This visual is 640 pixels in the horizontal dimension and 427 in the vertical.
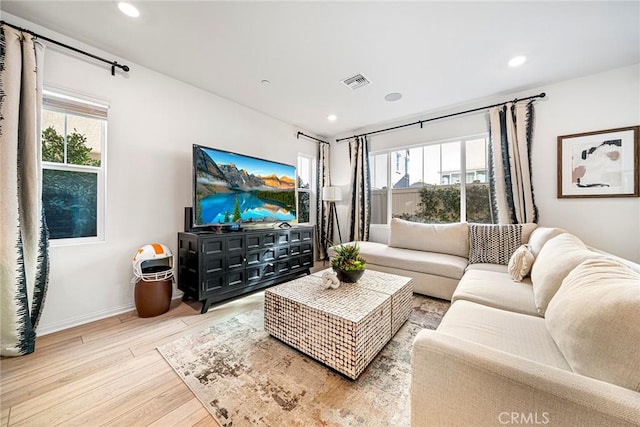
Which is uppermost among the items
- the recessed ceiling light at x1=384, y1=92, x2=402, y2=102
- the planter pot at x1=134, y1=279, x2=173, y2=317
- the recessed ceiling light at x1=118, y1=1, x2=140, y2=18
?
the recessed ceiling light at x1=384, y1=92, x2=402, y2=102

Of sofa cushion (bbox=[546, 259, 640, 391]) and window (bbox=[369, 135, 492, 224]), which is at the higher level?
window (bbox=[369, 135, 492, 224])

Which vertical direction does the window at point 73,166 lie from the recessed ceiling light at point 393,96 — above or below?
below

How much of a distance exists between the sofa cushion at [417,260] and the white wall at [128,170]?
2.55 m

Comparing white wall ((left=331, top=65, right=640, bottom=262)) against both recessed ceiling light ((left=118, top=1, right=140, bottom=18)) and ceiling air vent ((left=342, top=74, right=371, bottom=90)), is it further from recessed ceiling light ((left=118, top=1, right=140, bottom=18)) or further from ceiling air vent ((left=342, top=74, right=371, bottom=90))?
recessed ceiling light ((left=118, top=1, right=140, bottom=18))

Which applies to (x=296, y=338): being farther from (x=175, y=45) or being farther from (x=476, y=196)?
(x=476, y=196)

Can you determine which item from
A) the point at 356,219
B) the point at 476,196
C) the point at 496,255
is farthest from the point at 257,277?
the point at 476,196

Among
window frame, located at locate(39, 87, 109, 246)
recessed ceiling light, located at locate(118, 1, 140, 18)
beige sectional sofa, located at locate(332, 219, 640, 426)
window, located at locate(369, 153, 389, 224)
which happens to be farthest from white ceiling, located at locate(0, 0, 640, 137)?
beige sectional sofa, located at locate(332, 219, 640, 426)

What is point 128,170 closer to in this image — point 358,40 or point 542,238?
point 358,40

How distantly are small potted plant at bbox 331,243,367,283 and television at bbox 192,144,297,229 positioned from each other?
143cm

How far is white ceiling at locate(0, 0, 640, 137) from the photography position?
5.60ft

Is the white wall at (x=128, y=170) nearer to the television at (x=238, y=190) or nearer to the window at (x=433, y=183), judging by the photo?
the television at (x=238, y=190)

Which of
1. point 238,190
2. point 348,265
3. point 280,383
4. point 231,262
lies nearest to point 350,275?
point 348,265

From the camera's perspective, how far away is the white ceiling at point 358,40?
1706 millimetres

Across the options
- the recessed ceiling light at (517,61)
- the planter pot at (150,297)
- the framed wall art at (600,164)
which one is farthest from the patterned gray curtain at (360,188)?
the planter pot at (150,297)
